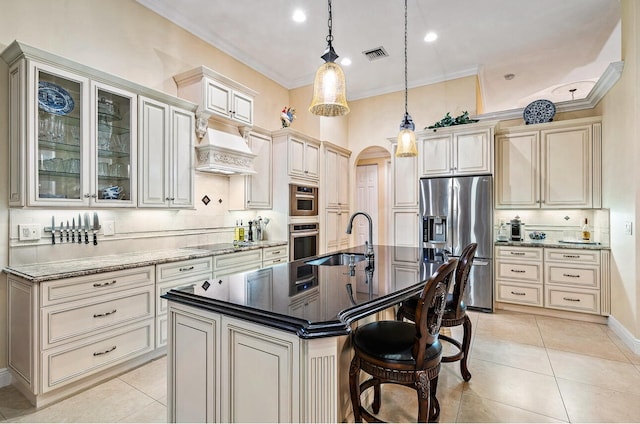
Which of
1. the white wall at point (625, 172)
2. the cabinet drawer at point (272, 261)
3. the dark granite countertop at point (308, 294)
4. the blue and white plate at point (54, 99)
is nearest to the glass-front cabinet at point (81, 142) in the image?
the blue and white plate at point (54, 99)

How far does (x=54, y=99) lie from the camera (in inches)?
94.3

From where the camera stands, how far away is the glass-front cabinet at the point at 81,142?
7.63ft

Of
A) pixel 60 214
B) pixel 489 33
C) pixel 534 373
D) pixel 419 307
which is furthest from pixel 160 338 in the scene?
pixel 489 33

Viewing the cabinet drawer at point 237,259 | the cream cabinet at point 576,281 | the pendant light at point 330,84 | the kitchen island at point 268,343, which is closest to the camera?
the kitchen island at point 268,343

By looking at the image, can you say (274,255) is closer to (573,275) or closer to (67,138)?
(67,138)

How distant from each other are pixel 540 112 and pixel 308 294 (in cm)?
438

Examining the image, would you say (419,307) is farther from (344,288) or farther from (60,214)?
(60,214)

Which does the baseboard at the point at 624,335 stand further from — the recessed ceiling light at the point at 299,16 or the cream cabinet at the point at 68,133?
the cream cabinet at the point at 68,133

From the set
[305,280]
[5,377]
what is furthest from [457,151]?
[5,377]

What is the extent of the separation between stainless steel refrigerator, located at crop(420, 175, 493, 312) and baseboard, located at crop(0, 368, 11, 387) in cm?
434

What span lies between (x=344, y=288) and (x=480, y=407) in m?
1.36

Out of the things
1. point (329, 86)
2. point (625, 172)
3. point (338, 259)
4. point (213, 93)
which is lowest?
point (338, 259)

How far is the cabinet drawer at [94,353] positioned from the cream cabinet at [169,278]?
0.28 feet

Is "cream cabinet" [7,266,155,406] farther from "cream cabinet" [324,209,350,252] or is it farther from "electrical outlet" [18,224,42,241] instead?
"cream cabinet" [324,209,350,252]
